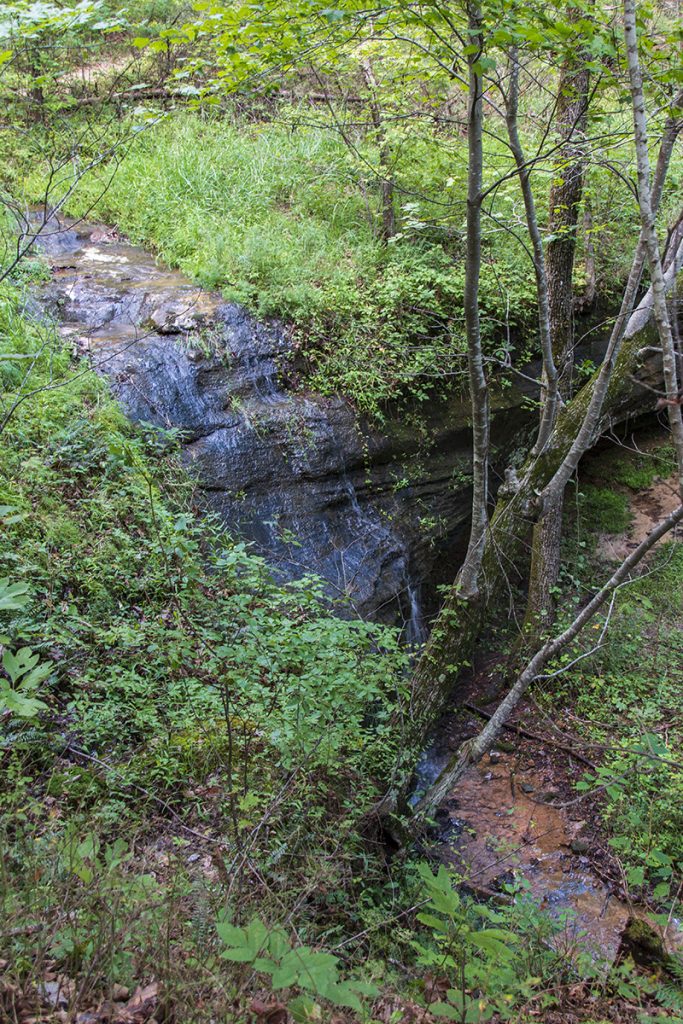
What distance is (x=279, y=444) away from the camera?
20.6ft

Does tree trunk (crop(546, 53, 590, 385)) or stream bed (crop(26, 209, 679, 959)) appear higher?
tree trunk (crop(546, 53, 590, 385))

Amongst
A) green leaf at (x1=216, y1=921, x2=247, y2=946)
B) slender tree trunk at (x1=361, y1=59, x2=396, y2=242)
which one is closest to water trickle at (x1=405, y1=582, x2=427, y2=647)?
green leaf at (x1=216, y1=921, x2=247, y2=946)

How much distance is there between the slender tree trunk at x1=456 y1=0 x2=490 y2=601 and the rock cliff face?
46.1 inches

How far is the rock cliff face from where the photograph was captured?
231 inches

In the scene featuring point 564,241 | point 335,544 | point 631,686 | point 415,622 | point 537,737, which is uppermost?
point 564,241

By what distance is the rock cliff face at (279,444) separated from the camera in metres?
5.86

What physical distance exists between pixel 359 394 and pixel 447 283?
189cm

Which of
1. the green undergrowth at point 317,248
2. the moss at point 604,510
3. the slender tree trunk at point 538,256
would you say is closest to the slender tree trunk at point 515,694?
the slender tree trunk at point 538,256

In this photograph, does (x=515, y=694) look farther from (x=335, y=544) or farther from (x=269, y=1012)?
(x=335, y=544)

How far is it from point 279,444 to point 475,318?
2.78 meters

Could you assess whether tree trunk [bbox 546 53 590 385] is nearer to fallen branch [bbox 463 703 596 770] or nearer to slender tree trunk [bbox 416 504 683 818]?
slender tree trunk [bbox 416 504 683 818]

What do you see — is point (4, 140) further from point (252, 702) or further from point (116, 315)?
point (252, 702)

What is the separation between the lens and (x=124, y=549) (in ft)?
14.7

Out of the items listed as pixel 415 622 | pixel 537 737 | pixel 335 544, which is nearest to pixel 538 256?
pixel 335 544
